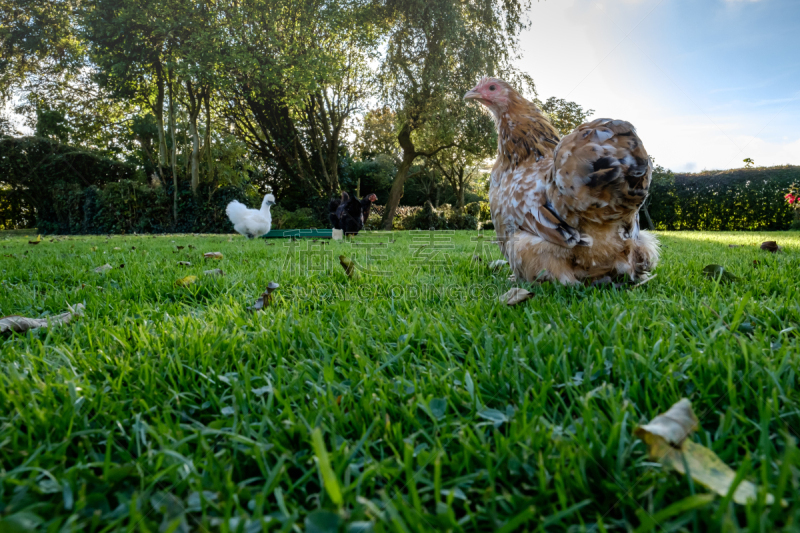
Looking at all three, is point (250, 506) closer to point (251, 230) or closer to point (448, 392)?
point (448, 392)

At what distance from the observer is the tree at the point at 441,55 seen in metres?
13.6

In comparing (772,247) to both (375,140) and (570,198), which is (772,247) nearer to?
(570,198)

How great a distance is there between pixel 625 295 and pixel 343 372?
Answer: 60.0 inches

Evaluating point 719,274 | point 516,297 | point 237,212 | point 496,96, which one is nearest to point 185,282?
point 516,297

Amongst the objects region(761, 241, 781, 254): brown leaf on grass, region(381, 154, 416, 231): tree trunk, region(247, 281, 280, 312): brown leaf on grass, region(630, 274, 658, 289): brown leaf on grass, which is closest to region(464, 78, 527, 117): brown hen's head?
region(630, 274, 658, 289): brown leaf on grass

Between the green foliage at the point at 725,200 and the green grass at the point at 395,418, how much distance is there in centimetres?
1647

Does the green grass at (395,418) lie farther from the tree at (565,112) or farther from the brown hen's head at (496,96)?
the tree at (565,112)

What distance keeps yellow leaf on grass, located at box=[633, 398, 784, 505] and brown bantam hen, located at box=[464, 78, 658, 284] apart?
4.41ft

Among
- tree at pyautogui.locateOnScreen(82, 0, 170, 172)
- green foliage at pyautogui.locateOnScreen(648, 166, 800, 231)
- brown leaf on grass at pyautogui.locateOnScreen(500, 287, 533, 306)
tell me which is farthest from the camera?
green foliage at pyautogui.locateOnScreen(648, 166, 800, 231)

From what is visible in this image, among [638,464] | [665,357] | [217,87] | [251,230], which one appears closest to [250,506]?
[638,464]

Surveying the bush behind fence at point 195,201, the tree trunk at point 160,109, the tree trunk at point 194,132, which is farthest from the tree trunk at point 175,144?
the tree trunk at point 194,132

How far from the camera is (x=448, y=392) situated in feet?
3.23

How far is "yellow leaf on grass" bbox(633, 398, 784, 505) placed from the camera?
62cm

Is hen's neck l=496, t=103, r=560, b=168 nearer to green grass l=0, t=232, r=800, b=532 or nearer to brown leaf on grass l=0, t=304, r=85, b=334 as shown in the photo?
green grass l=0, t=232, r=800, b=532
